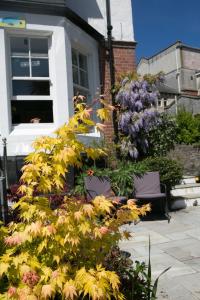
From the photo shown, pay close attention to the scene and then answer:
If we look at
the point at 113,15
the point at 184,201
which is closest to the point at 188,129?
the point at 113,15

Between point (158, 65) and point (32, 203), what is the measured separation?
46835 mm

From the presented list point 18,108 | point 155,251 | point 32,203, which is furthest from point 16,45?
point 32,203

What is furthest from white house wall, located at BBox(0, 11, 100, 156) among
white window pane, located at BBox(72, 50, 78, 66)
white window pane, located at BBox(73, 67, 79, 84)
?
white window pane, located at BBox(73, 67, 79, 84)

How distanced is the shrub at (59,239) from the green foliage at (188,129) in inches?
736

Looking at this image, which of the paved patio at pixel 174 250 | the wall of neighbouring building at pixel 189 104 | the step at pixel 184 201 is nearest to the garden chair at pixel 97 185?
the paved patio at pixel 174 250

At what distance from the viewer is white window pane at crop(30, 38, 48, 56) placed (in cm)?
800

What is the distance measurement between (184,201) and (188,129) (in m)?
14.7

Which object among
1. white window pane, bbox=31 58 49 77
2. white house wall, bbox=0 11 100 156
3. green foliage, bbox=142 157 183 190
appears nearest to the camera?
white house wall, bbox=0 11 100 156

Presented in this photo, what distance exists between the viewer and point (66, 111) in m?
7.87

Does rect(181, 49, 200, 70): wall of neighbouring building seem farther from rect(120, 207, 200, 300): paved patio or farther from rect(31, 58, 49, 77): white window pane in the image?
rect(120, 207, 200, 300): paved patio

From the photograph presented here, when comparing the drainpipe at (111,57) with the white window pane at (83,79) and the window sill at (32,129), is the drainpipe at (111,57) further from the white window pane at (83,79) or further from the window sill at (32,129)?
the window sill at (32,129)

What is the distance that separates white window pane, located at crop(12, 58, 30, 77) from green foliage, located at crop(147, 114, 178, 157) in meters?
3.62

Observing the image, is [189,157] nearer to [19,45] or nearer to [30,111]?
[30,111]

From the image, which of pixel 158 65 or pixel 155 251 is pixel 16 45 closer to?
pixel 155 251
